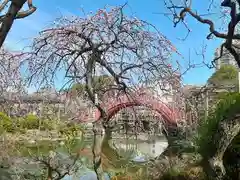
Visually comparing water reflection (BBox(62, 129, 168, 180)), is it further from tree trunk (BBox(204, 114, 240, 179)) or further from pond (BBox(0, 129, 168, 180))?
tree trunk (BBox(204, 114, 240, 179))

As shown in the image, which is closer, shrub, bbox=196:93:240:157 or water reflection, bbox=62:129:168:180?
shrub, bbox=196:93:240:157

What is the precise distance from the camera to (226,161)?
23.6ft

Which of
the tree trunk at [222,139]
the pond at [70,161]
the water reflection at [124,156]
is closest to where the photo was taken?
the tree trunk at [222,139]

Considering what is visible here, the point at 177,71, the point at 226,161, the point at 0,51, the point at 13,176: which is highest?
the point at 0,51

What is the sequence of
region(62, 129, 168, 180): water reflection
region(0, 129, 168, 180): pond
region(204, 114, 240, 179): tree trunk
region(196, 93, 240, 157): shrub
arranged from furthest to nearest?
region(62, 129, 168, 180): water reflection, region(0, 129, 168, 180): pond, region(196, 93, 240, 157): shrub, region(204, 114, 240, 179): tree trunk

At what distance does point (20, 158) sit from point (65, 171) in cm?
186

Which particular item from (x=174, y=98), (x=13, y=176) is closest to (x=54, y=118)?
(x=13, y=176)

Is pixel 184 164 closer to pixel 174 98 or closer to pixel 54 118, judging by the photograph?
pixel 174 98

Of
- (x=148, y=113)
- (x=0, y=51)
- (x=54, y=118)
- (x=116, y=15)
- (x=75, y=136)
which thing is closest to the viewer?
(x=116, y=15)

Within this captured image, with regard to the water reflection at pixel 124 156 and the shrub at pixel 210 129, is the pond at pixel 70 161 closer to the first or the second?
the water reflection at pixel 124 156

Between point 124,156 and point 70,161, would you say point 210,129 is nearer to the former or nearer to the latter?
point 70,161

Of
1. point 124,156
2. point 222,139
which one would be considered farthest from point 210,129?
point 124,156

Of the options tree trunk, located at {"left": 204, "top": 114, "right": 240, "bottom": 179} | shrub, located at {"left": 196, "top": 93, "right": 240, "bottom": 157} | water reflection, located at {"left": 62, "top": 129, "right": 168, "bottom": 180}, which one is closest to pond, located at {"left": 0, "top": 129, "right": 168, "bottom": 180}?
water reflection, located at {"left": 62, "top": 129, "right": 168, "bottom": 180}

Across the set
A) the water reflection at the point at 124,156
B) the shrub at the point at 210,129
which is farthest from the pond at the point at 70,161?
the shrub at the point at 210,129
